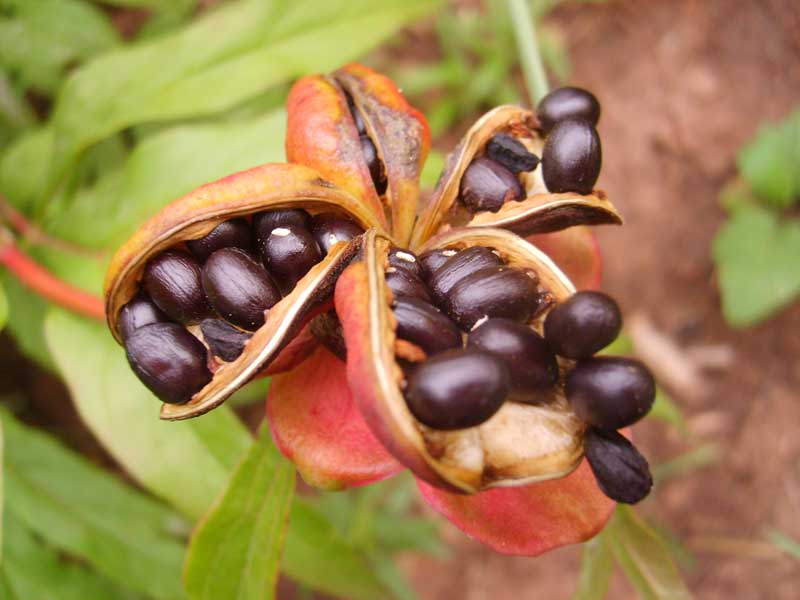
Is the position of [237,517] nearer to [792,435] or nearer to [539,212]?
[539,212]

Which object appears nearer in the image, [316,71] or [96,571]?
[316,71]

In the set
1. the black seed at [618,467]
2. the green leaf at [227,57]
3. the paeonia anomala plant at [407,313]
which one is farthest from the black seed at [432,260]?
the green leaf at [227,57]

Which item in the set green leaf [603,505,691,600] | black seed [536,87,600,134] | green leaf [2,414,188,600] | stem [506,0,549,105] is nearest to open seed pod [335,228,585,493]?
black seed [536,87,600,134]

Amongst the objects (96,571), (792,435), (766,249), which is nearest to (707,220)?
(766,249)

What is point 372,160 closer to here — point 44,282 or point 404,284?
point 404,284

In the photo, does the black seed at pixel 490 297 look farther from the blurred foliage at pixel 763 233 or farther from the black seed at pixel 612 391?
the blurred foliage at pixel 763 233

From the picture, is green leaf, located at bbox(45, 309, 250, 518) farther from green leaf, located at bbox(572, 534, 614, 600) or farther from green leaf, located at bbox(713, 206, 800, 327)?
green leaf, located at bbox(713, 206, 800, 327)

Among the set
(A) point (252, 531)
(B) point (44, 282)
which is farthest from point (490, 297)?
(B) point (44, 282)
